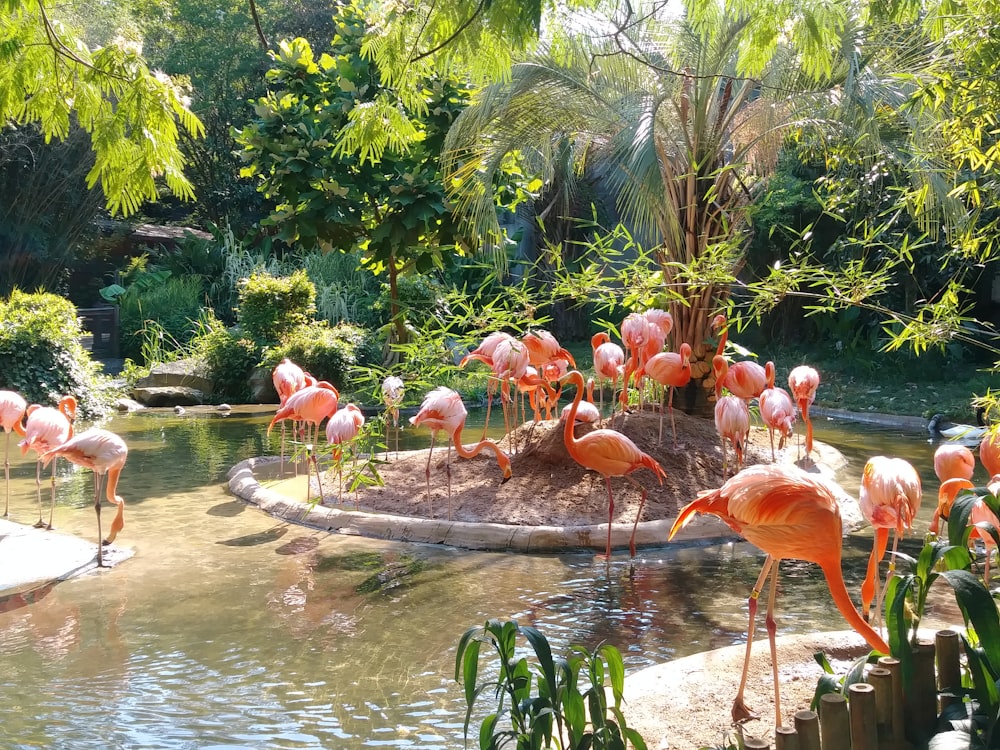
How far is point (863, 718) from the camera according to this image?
8.59ft

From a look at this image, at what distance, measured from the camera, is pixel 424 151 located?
12.0 meters

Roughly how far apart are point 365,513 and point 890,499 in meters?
3.88

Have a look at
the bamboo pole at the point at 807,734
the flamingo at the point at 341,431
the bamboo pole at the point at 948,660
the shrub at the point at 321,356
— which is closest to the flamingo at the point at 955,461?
the bamboo pole at the point at 948,660

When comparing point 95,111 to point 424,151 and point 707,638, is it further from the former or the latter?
point 424,151

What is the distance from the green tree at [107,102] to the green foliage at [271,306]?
12273 millimetres

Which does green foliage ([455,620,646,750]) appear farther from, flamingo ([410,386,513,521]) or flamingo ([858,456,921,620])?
flamingo ([410,386,513,521])

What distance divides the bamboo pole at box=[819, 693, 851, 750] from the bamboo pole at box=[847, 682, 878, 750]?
0.09 feet

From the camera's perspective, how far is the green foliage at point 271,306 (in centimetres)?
1537

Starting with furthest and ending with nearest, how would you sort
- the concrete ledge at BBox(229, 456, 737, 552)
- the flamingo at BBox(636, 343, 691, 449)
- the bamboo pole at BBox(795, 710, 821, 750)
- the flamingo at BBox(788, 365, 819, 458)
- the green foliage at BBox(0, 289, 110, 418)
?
the green foliage at BBox(0, 289, 110, 418), the flamingo at BBox(788, 365, 819, 458), the flamingo at BBox(636, 343, 691, 449), the concrete ledge at BBox(229, 456, 737, 552), the bamboo pole at BBox(795, 710, 821, 750)

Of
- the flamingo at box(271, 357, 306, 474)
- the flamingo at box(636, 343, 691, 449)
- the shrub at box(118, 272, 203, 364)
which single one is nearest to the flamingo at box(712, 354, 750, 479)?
the flamingo at box(636, 343, 691, 449)

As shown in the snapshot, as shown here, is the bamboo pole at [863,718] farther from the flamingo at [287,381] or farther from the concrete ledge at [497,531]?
the flamingo at [287,381]

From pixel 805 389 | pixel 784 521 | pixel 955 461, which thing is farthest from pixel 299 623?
pixel 805 389

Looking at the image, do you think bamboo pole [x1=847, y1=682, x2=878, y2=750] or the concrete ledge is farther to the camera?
the concrete ledge

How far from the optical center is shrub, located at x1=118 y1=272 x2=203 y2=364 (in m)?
19.1
